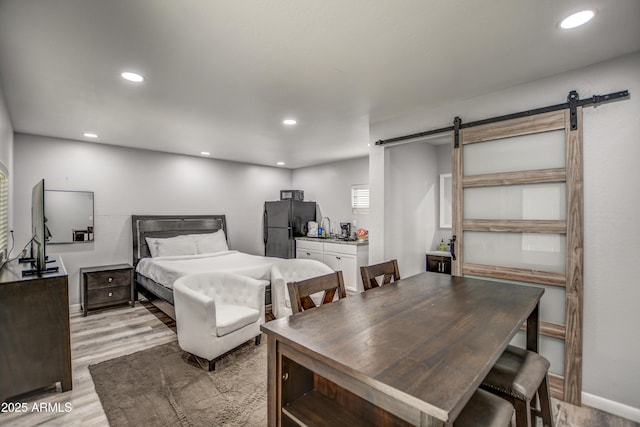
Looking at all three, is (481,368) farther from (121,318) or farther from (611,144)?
(121,318)

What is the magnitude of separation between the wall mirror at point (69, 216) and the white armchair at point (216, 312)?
262 cm

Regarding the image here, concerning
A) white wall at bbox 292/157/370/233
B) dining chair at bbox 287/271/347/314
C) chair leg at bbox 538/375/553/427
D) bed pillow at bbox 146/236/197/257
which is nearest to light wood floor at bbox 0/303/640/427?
chair leg at bbox 538/375/553/427

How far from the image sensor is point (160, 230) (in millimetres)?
5195

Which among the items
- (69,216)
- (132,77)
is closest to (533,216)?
(132,77)

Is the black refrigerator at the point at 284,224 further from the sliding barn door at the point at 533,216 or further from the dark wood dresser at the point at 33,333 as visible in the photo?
the dark wood dresser at the point at 33,333

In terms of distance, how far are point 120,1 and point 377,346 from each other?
6.84 ft

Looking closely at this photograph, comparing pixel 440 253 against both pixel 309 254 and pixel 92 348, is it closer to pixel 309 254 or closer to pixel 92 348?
pixel 309 254

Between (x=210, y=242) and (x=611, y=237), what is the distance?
17.3ft

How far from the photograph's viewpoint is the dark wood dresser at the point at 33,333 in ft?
7.16

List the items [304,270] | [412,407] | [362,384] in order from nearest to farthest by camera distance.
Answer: [412,407] → [362,384] → [304,270]

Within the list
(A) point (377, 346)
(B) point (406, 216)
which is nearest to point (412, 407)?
(A) point (377, 346)

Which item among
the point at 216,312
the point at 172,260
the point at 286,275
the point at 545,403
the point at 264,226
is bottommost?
the point at 545,403

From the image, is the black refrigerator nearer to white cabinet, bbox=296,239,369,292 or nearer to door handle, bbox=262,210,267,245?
door handle, bbox=262,210,267,245

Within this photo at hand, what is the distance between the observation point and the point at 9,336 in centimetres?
219
